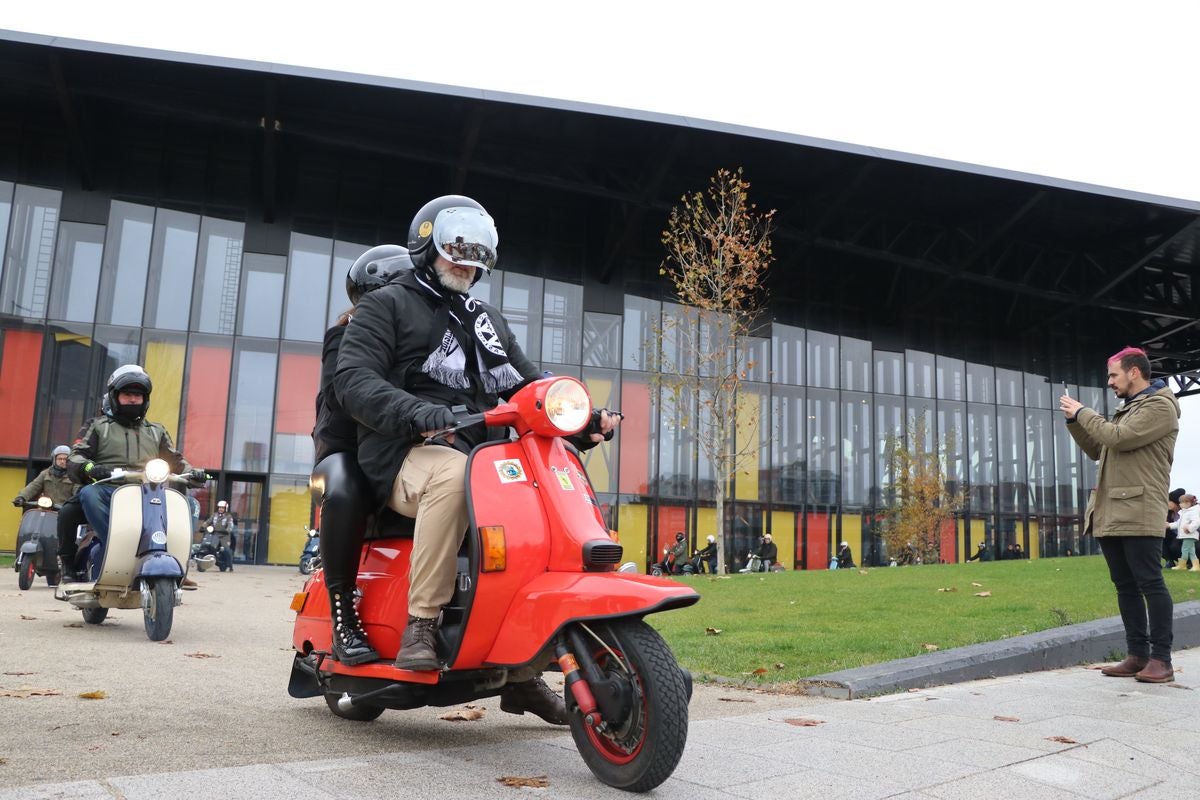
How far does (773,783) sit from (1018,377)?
3624cm

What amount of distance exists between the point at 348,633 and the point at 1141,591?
15.0 feet

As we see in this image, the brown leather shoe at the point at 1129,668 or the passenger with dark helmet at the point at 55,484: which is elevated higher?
the passenger with dark helmet at the point at 55,484

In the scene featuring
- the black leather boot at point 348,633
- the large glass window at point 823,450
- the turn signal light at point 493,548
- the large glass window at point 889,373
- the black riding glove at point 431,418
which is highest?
the large glass window at point 889,373

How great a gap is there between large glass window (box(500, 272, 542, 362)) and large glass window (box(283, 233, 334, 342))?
506 centimetres

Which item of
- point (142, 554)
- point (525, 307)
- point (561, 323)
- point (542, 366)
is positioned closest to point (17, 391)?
point (525, 307)

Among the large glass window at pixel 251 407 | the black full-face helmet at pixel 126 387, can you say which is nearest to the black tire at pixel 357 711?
the black full-face helmet at pixel 126 387

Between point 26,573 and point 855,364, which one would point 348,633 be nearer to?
point 26,573

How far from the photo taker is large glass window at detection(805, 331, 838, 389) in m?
31.6

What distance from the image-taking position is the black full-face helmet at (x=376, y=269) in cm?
436

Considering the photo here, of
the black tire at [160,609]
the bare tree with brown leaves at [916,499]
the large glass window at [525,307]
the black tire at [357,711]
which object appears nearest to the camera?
the black tire at [357,711]

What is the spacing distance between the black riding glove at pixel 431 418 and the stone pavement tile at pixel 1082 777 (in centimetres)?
223

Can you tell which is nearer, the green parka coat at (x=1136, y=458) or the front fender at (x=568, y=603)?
the front fender at (x=568, y=603)

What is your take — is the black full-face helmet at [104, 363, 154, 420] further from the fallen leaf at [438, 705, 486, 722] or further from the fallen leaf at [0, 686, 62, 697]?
the fallen leaf at [438, 705, 486, 722]

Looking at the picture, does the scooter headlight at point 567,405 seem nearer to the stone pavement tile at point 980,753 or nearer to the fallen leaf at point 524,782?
the fallen leaf at point 524,782
